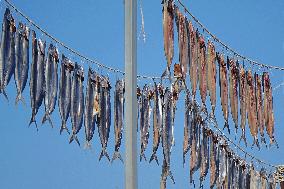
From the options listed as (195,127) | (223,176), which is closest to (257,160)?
(223,176)

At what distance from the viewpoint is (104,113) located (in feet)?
19.7

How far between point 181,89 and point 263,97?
903 millimetres

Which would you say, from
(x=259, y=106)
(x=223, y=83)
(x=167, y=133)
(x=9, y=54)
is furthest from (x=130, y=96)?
(x=259, y=106)

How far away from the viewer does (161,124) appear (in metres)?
6.04

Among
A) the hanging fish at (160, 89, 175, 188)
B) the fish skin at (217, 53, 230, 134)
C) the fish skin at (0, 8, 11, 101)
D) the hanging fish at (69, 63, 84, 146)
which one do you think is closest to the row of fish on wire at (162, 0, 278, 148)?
the fish skin at (217, 53, 230, 134)

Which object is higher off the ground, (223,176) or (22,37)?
(22,37)

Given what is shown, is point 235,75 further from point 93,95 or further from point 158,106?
point 93,95

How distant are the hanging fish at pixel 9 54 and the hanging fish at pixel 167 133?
186 cm

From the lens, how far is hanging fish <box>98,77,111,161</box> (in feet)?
19.6

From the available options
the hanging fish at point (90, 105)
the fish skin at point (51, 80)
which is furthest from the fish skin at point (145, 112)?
the fish skin at point (51, 80)

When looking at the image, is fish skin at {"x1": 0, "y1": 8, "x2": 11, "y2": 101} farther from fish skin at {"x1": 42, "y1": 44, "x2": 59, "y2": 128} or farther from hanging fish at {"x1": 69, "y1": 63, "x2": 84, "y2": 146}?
hanging fish at {"x1": 69, "y1": 63, "x2": 84, "y2": 146}

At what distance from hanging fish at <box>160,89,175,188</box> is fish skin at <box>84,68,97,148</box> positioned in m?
0.76

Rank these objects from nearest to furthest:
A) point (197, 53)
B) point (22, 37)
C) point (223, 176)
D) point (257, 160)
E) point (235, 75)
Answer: point (197, 53)
point (22, 37)
point (235, 75)
point (223, 176)
point (257, 160)

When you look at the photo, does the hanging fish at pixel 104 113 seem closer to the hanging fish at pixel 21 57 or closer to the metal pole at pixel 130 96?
the hanging fish at pixel 21 57
